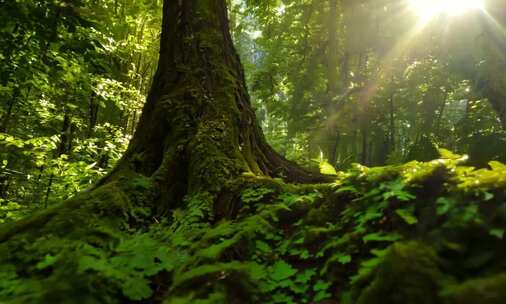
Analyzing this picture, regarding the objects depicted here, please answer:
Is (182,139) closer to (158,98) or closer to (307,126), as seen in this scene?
(158,98)

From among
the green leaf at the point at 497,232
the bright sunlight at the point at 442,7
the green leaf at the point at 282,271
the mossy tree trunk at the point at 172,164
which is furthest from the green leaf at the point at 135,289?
the bright sunlight at the point at 442,7

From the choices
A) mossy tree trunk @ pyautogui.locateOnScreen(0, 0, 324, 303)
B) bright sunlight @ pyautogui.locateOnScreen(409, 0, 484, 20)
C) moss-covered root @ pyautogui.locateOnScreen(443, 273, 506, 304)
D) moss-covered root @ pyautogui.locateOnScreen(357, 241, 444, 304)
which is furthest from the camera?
bright sunlight @ pyautogui.locateOnScreen(409, 0, 484, 20)

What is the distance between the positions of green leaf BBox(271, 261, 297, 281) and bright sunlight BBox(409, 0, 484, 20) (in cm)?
618

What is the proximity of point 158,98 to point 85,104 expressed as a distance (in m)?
10.4

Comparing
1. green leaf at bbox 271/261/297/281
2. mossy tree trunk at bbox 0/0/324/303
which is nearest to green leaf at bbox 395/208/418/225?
green leaf at bbox 271/261/297/281

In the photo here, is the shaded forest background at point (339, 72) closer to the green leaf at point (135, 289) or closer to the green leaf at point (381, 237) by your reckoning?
the green leaf at point (381, 237)

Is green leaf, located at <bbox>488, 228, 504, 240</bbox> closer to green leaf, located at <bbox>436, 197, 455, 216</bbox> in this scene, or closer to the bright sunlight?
green leaf, located at <bbox>436, 197, 455, 216</bbox>

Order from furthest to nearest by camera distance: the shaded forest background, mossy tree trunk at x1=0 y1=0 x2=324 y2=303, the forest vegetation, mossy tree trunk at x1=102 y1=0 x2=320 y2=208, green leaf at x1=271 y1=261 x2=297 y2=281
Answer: the shaded forest background, mossy tree trunk at x1=102 y1=0 x2=320 y2=208, mossy tree trunk at x1=0 y1=0 x2=324 y2=303, green leaf at x1=271 y1=261 x2=297 y2=281, the forest vegetation

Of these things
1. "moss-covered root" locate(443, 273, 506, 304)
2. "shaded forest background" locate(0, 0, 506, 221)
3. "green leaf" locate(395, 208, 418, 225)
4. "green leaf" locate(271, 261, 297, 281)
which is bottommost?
"green leaf" locate(271, 261, 297, 281)

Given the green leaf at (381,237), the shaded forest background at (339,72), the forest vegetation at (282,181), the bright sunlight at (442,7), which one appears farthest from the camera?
Answer: the bright sunlight at (442,7)

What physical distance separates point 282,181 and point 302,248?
105 cm

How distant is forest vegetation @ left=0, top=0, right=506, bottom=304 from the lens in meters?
1.66

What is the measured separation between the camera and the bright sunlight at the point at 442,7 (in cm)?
626

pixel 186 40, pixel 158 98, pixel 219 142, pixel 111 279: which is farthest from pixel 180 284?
pixel 186 40
